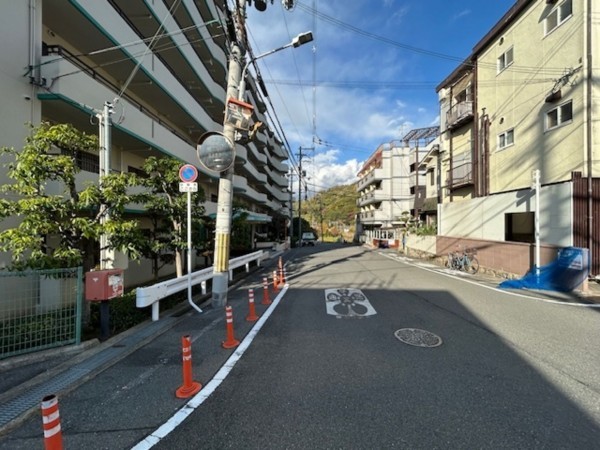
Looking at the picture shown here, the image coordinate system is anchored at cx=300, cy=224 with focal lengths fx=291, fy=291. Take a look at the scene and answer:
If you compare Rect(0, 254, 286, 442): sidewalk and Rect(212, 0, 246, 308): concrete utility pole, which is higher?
Rect(212, 0, 246, 308): concrete utility pole

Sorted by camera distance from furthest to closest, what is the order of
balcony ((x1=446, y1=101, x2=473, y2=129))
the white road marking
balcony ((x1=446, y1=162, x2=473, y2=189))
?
1. balcony ((x1=446, y1=101, x2=473, y2=129))
2. balcony ((x1=446, y1=162, x2=473, y2=189))
3. the white road marking

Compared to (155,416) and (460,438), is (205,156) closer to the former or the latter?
(155,416)

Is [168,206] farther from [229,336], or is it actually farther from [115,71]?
[115,71]

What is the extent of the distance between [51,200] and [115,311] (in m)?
2.56

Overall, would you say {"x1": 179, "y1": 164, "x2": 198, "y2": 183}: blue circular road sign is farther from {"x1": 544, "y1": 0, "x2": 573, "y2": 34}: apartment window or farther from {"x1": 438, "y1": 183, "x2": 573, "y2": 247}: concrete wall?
{"x1": 544, "y1": 0, "x2": 573, "y2": 34}: apartment window

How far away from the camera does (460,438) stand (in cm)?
266

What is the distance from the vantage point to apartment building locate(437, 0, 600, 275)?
31.8 feet

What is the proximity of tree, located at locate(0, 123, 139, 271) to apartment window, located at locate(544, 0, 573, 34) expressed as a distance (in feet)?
52.2

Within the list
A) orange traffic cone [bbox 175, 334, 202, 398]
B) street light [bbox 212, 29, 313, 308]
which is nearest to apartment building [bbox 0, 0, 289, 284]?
street light [bbox 212, 29, 313, 308]

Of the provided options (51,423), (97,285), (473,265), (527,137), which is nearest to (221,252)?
(97,285)

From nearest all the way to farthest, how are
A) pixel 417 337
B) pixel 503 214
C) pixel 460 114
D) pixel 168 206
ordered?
pixel 417 337, pixel 168 206, pixel 503 214, pixel 460 114

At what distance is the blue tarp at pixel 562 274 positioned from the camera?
28.1 ft

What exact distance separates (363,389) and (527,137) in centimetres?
1433

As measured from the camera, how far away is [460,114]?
18.1 metres
